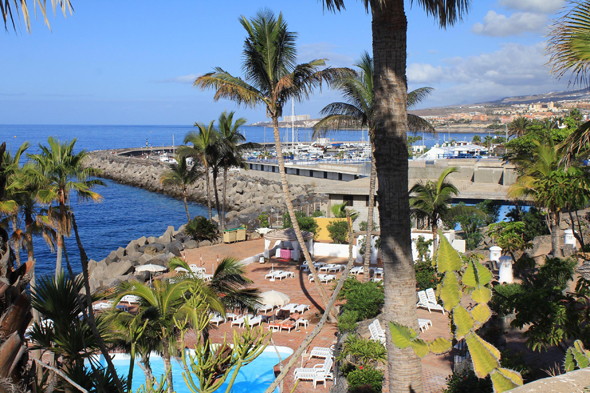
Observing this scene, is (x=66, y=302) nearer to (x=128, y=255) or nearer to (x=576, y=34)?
(x=576, y=34)

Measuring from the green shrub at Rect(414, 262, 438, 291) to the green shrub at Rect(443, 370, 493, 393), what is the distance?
771 cm

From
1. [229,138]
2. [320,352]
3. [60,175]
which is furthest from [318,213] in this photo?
[60,175]

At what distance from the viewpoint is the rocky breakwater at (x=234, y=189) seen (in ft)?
114

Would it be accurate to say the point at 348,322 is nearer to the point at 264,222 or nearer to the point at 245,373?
the point at 245,373

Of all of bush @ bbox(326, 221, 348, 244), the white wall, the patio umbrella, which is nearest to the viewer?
the patio umbrella

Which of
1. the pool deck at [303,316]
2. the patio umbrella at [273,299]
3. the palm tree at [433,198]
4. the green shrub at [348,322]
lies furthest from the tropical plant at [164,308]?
the palm tree at [433,198]

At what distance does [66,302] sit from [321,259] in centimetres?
1786

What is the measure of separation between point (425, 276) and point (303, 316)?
4611mm

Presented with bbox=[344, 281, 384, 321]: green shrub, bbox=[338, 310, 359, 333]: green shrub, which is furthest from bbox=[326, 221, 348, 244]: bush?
bbox=[338, 310, 359, 333]: green shrub

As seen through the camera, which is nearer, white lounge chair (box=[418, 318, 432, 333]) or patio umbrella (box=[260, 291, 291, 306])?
white lounge chair (box=[418, 318, 432, 333])

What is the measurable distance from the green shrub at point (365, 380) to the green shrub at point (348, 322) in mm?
2556

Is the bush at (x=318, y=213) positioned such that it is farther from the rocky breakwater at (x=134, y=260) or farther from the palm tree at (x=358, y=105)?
the palm tree at (x=358, y=105)

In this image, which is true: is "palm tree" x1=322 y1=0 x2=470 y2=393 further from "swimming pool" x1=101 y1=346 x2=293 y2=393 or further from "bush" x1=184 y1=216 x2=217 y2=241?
"bush" x1=184 y1=216 x2=217 y2=241

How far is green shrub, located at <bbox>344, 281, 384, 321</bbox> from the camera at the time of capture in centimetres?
1266
